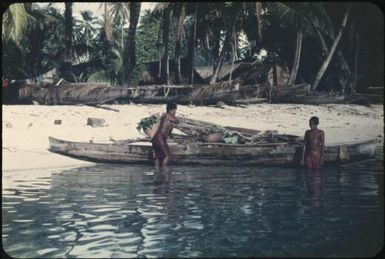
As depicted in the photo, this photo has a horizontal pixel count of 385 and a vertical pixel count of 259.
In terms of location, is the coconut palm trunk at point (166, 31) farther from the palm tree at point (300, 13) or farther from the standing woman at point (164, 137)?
the standing woman at point (164, 137)

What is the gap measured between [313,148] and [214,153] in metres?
2.62

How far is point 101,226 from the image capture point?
26.1 feet

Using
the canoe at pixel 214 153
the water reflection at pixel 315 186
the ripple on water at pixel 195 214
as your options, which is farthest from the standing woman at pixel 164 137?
the water reflection at pixel 315 186

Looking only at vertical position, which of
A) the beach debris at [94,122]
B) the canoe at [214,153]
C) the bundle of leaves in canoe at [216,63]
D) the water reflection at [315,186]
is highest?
the bundle of leaves in canoe at [216,63]

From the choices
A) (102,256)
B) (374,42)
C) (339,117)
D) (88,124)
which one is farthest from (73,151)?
(374,42)

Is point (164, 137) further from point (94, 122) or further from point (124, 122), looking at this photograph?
point (124, 122)

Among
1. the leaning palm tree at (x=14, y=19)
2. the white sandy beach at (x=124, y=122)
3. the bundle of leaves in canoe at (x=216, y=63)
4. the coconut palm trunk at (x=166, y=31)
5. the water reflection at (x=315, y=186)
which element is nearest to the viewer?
the water reflection at (x=315, y=186)

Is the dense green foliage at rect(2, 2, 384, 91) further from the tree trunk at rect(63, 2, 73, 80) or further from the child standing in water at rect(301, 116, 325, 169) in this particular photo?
the child standing in water at rect(301, 116, 325, 169)

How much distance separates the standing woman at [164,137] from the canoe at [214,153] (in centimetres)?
27

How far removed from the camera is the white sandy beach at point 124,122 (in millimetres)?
15312

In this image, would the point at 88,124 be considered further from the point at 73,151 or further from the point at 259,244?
the point at 259,244

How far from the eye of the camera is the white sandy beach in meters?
15.3

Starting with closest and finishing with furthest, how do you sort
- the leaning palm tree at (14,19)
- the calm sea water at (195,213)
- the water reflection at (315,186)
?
1. the calm sea water at (195,213)
2. the water reflection at (315,186)
3. the leaning palm tree at (14,19)

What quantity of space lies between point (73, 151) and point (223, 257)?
9.50m
